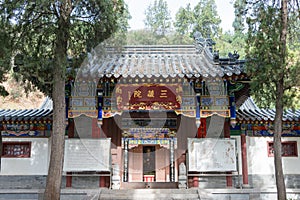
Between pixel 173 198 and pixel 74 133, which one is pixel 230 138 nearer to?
pixel 173 198

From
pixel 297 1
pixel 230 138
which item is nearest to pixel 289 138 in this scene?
pixel 230 138

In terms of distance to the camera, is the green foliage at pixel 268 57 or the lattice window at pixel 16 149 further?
the lattice window at pixel 16 149

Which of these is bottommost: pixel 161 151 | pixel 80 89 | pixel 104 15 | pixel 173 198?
pixel 173 198

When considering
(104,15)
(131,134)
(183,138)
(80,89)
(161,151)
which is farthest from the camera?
(161,151)

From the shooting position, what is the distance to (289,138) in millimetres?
10461

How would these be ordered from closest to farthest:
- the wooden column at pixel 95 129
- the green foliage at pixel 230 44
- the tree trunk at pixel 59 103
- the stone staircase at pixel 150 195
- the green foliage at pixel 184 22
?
1. the tree trunk at pixel 59 103
2. the stone staircase at pixel 150 195
3. the wooden column at pixel 95 129
4. the green foliage at pixel 230 44
5. the green foliage at pixel 184 22

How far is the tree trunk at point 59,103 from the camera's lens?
6.48 m

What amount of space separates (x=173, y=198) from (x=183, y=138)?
10.4 feet

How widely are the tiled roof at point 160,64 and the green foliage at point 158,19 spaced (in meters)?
29.1

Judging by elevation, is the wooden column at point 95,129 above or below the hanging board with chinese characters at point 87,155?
above

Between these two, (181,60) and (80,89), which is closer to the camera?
(80,89)

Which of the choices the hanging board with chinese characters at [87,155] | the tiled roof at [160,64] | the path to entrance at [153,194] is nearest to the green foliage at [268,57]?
the tiled roof at [160,64]

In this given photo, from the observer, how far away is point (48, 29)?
22.8 ft

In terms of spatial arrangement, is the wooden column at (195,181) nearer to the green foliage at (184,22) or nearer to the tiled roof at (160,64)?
the tiled roof at (160,64)
